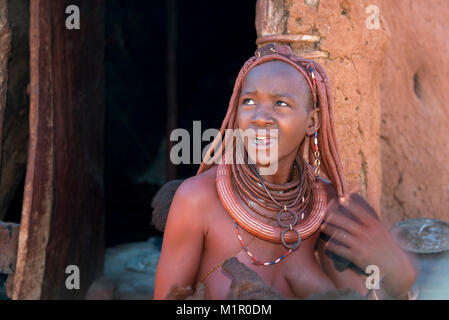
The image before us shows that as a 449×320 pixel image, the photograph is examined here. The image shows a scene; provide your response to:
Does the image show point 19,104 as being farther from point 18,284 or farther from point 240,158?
point 240,158

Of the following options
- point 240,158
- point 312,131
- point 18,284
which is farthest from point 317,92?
point 18,284

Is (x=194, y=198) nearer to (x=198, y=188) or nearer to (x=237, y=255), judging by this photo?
(x=198, y=188)

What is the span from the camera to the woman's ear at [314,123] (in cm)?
187

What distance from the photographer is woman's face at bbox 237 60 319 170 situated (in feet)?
5.67

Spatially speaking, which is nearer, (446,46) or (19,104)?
(446,46)

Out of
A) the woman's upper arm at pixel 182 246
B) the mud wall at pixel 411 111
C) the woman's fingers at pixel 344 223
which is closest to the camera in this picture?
the woman's upper arm at pixel 182 246

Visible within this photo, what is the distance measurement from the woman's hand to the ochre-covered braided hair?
0.14 meters

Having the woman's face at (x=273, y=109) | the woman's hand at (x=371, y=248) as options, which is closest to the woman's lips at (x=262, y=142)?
the woman's face at (x=273, y=109)

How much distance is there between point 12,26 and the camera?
3.40m

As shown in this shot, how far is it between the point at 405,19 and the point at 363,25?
0.74 meters

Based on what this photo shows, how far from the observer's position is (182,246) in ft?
5.60

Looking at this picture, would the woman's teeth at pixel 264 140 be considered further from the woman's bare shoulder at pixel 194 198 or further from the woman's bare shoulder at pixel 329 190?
the woman's bare shoulder at pixel 329 190

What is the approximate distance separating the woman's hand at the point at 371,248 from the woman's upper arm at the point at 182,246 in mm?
519

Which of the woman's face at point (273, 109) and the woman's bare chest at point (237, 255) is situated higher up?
the woman's face at point (273, 109)
